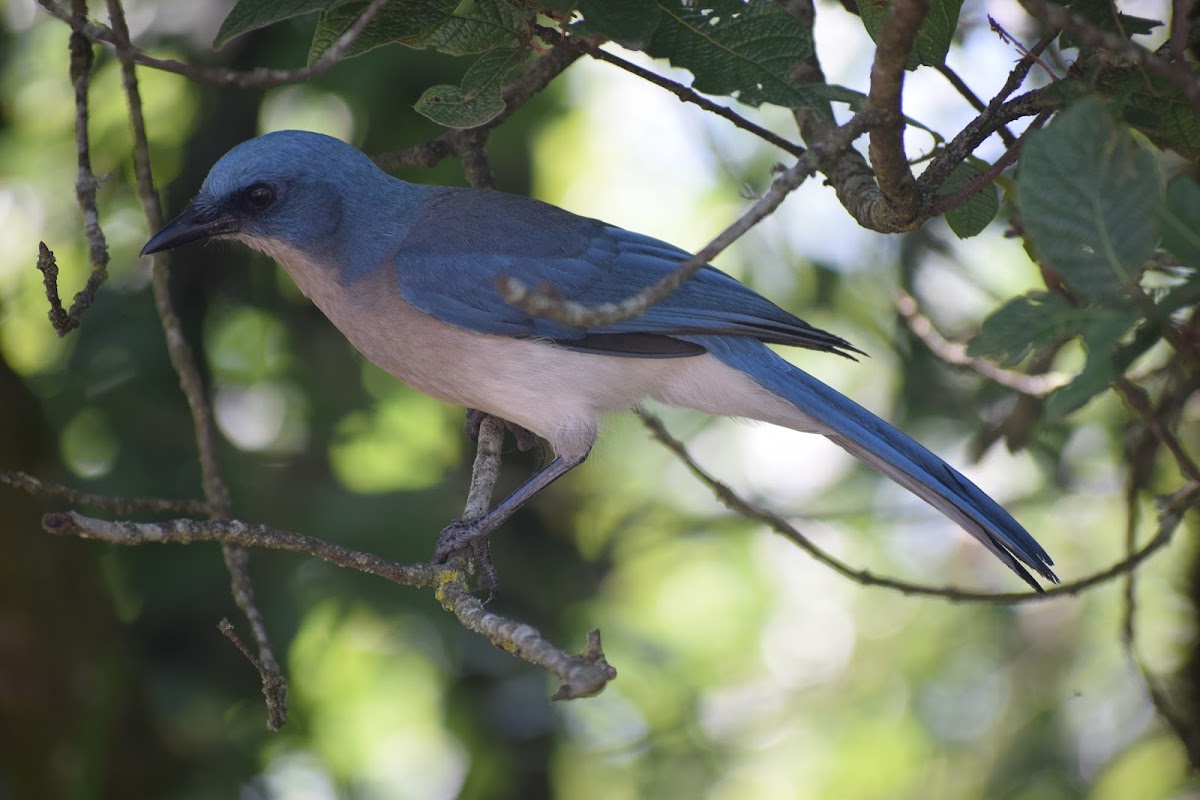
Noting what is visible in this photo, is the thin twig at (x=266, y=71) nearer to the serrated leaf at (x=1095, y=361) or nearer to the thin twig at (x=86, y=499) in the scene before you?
the thin twig at (x=86, y=499)

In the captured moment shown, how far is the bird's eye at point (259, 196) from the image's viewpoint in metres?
3.99

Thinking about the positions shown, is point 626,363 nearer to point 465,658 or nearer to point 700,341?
point 700,341

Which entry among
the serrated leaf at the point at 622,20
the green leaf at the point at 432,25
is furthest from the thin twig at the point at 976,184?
the green leaf at the point at 432,25

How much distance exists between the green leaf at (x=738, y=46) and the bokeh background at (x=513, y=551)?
2.23m

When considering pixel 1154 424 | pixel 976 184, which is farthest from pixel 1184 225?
pixel 1154 424

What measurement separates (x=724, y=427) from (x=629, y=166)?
1506 mm

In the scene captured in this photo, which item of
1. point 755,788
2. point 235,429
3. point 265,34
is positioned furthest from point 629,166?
point 755,788

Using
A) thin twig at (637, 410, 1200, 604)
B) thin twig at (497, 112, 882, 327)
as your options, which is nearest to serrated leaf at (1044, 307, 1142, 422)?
thin twig at (497, 112, 882, 327)

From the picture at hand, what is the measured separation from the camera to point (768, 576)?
6355mm

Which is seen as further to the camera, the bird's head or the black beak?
the bird's head

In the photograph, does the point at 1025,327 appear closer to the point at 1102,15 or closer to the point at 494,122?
the point at 1102,15

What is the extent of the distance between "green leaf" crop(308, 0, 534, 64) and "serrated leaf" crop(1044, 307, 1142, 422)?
64.8 inches

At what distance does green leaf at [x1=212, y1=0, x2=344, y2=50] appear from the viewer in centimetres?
270

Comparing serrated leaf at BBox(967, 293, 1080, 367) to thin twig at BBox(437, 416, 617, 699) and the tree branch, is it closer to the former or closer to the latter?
thin twig at BBox(437, 416, 617, 699)
